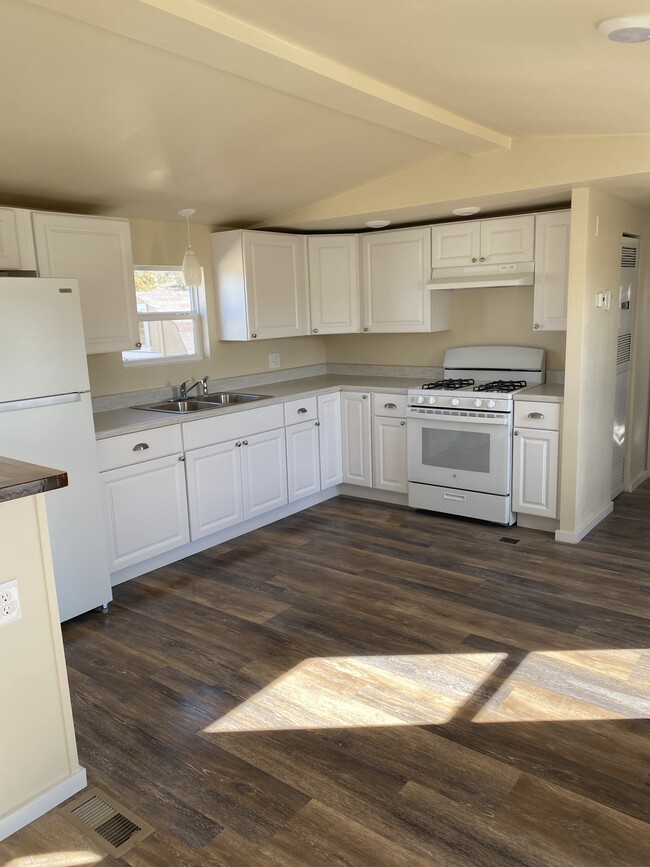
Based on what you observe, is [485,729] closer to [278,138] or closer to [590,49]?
[590,49]

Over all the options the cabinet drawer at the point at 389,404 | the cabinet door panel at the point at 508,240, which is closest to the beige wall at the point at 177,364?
the cabinet drawer at the point at 389,404

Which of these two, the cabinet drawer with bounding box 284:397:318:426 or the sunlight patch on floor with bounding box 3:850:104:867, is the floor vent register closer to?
the sunlight patch on floor with bounding box 3:850:104:867

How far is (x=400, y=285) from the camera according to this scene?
495 centimetres

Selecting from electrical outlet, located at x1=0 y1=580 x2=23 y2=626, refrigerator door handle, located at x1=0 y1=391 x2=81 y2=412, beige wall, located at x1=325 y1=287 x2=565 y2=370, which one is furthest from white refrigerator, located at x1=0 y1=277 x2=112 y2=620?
beige wall, located at x1=325 y1=287 x2=565 y2=370

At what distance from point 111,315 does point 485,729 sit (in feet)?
9.42

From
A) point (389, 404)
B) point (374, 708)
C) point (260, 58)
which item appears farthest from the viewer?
point (389, 404)

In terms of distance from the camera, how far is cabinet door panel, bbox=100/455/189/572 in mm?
3654

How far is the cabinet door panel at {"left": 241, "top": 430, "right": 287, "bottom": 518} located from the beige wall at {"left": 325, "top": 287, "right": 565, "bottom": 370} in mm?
1404

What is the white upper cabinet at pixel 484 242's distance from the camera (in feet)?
14.1

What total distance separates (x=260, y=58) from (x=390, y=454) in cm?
307

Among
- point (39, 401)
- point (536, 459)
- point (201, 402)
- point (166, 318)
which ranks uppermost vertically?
point (166, 318)

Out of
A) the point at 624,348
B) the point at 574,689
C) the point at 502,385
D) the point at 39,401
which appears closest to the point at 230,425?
the point at 39,401

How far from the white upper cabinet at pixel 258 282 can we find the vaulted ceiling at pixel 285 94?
493 millimetres

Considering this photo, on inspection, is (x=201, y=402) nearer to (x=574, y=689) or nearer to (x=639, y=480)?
(x=574, y=689)
